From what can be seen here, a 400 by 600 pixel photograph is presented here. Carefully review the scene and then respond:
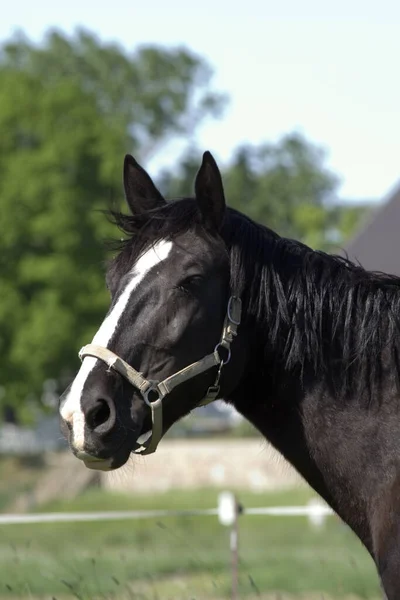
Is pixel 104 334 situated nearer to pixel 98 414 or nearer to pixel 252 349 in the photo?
pixel 98 414

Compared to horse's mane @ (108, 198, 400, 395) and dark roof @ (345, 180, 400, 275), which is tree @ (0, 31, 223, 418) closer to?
dark roof @ (345, 180, 400, 275)

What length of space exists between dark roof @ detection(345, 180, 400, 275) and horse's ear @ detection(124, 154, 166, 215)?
12.9 m

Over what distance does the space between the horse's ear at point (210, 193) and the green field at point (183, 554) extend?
3706 millimetres

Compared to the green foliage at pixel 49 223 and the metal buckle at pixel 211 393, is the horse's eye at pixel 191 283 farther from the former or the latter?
the green foliage at pixel 49 223

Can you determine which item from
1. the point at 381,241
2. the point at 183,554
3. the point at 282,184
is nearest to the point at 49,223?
the point at 381,241

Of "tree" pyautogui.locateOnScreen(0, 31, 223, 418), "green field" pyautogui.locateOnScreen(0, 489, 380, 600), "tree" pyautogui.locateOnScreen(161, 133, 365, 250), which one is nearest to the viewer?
"green field" pyautogui.locateOnScreen(0, 489, 380, 600)

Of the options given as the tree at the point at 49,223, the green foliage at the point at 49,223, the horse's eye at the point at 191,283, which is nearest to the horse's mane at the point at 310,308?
the horse's eye at the point at 191,283

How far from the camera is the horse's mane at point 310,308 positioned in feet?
13.2

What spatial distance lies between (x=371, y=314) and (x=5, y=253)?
31160 millimetres

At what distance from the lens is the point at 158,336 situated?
3.91 m

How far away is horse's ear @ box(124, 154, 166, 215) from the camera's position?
4.34 meters

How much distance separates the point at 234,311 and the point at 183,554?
12721 millimetres

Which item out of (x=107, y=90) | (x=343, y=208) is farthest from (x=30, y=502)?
(x=343, y=208)

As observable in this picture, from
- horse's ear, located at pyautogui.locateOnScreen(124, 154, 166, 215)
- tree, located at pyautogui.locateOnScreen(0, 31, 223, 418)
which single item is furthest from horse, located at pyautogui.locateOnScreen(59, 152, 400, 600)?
tree, located at pyautogui.locateOnScreen(0, 31, 223, 418)
